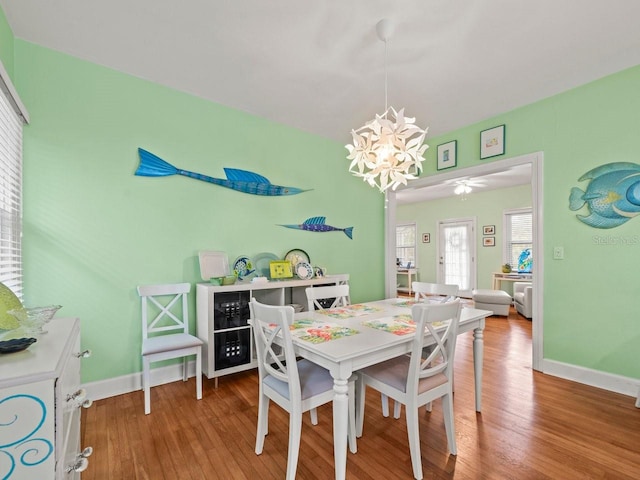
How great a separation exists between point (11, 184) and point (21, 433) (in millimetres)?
1899

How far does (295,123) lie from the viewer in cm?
345

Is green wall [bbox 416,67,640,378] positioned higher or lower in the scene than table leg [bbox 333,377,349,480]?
higher

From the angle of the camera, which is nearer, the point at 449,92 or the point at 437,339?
the point at 437,339

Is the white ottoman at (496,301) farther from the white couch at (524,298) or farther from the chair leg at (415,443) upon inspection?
the chair leg at (415,443)

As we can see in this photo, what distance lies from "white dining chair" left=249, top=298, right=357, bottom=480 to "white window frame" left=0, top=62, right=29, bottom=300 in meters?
1.62

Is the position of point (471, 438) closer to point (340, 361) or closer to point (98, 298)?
point (340, 361)

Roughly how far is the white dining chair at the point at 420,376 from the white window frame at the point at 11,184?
231 centimetres

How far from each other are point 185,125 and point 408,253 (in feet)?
22.6

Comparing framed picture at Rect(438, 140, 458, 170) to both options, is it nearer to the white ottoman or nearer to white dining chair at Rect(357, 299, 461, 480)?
white dining chair at Rect(357, 299, 461, 480)

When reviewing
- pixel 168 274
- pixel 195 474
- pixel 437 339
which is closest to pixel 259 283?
pixel 168 274

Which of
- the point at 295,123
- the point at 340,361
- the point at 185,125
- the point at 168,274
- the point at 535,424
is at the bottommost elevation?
the point at 535,424

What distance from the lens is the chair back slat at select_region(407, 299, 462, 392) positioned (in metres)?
1.50

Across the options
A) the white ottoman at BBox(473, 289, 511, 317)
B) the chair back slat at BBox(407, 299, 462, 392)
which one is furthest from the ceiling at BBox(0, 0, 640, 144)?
the white ottoman at BBox(473, 289, 511, 317)

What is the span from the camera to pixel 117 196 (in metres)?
2.46
